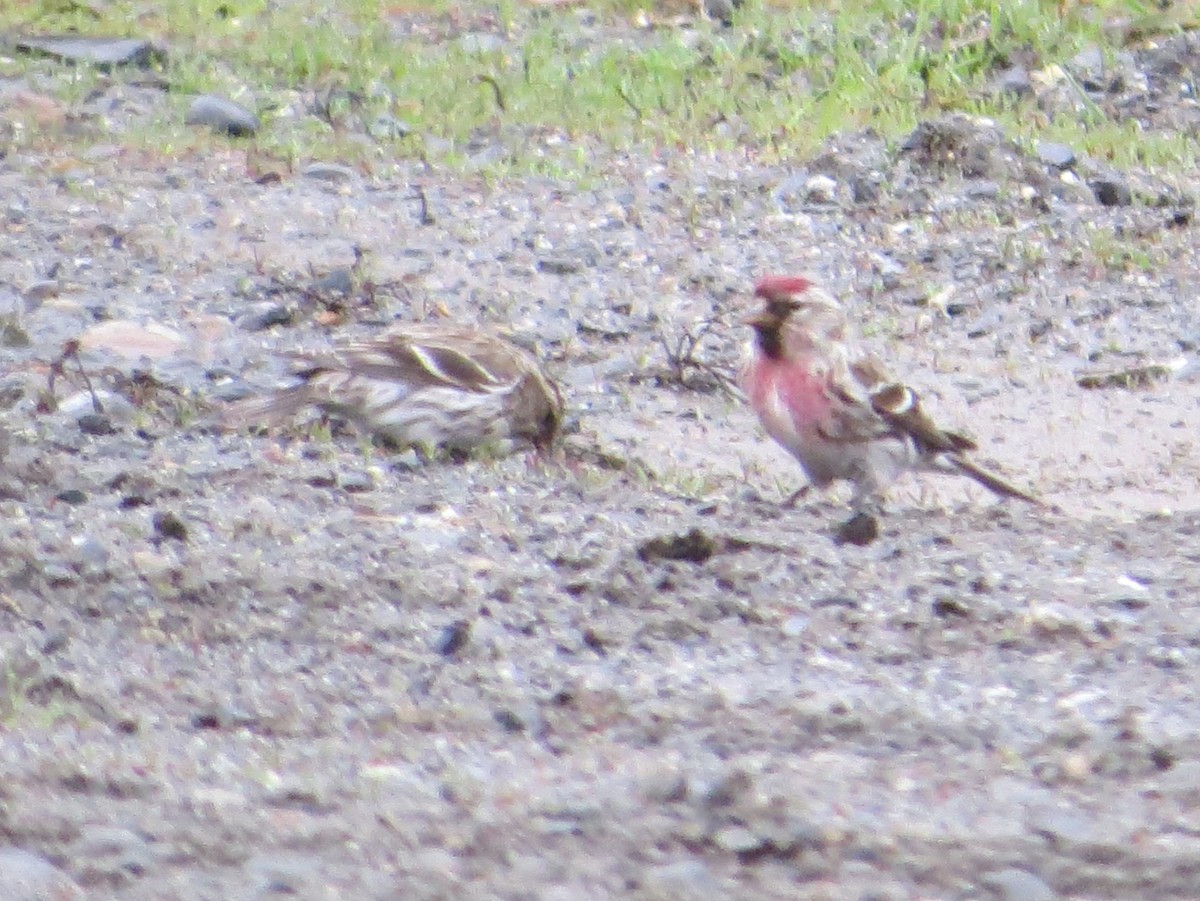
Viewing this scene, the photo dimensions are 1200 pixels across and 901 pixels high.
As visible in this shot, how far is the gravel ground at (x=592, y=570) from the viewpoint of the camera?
3689 mm

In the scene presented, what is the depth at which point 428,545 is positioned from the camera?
18.0 ft

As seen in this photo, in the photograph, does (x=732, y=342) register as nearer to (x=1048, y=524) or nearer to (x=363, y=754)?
(x=1048, y=524)

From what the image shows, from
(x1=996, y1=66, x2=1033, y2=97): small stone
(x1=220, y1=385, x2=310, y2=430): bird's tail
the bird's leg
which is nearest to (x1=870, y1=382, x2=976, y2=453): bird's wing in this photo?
the bird's leg

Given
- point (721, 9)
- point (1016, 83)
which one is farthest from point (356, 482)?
point (721, 9)

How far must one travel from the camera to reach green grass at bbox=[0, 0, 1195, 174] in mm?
10977

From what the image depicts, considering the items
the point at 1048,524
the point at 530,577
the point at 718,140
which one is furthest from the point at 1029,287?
the point at 530,577

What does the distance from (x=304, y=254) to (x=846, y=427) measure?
3.00 meters

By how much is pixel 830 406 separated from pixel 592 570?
1541 mm

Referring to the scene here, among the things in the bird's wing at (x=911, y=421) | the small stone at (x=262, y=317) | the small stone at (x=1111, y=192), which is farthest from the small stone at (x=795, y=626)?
the small stone at (x=1111, y=192)

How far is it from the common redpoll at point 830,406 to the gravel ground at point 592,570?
18 centimetres

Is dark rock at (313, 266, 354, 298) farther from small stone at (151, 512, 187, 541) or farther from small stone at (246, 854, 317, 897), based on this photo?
small stone at (246, 854, 317, 897)

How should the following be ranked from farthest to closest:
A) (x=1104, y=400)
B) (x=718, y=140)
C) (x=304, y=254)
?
1. (x=718, y=140)
2. (x=304, y=254)
3. (x=1104, y=400)

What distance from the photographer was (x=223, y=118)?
10.9 m

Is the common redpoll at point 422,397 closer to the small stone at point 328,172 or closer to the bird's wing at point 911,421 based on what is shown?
the bird's wing at point 911,421
